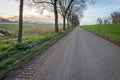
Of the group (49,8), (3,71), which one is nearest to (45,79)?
(3,71)

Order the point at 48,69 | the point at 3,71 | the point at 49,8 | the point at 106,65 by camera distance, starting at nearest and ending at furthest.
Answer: the point at 3,71, the point at 48,69, the point at 106,65, the point at 49,8

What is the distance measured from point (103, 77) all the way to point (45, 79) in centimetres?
193

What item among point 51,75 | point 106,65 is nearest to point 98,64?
point 106,65

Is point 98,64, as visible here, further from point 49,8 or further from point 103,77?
point 49,8

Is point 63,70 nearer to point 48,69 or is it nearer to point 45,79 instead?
point 48,69

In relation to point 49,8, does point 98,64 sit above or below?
below

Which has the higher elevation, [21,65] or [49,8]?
[49,8]

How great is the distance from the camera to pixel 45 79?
606 centimetres

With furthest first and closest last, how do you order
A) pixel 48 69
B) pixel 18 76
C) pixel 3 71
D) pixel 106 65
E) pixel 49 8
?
pixel 49 8 → pixel 106 65 → pixel 48 69 → pixel 3 71 → pixel 18 76

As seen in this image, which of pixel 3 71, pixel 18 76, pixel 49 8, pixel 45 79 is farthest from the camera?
pixel 49 8

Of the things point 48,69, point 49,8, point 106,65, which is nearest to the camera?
point 48,69

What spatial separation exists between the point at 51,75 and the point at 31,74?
733 mm

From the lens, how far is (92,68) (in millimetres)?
7531

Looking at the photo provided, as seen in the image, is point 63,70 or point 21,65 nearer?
point 63,70
